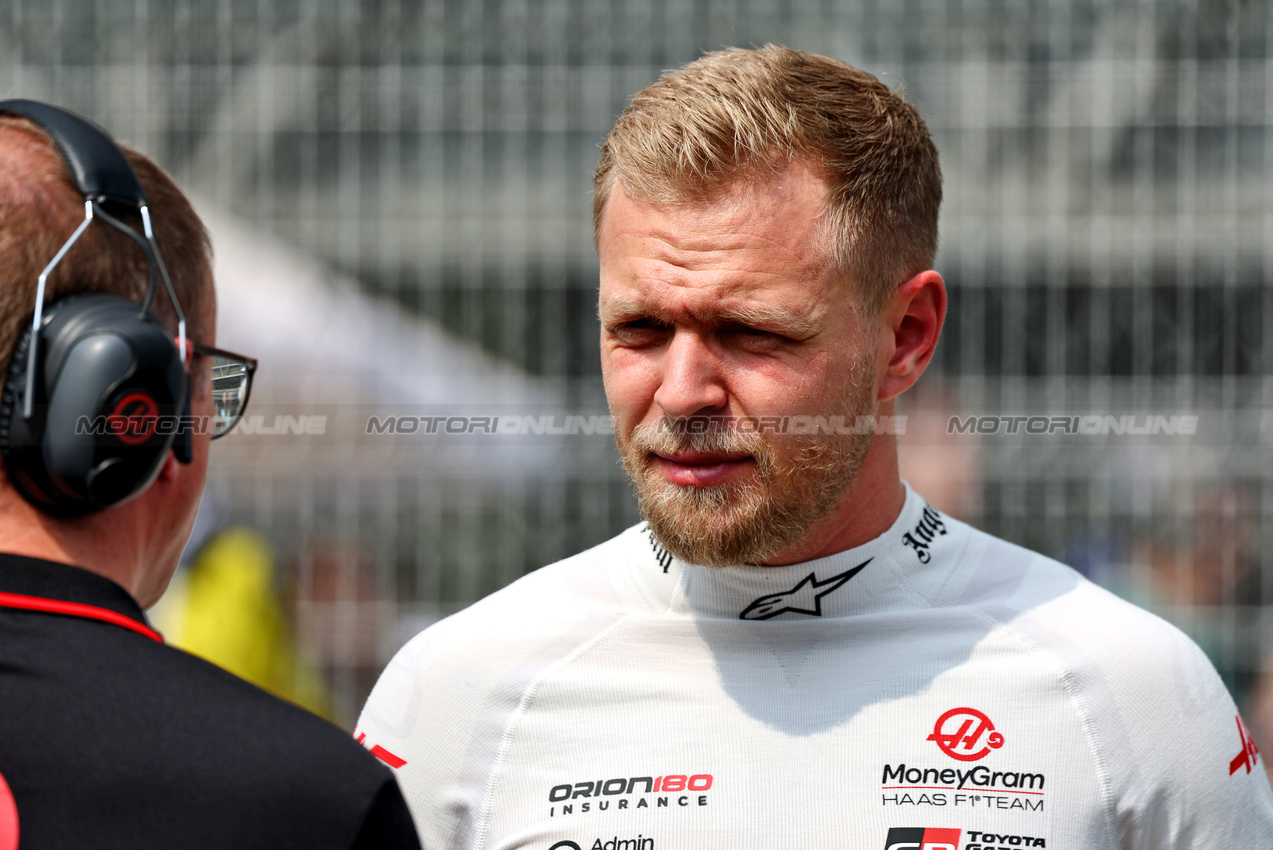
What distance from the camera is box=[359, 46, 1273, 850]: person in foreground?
75.0 inches

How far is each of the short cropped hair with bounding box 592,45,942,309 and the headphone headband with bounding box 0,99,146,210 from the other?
85cm

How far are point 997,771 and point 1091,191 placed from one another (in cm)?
574

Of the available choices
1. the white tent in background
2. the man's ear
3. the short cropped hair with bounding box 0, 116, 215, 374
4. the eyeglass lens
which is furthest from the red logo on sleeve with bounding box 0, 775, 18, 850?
the white tent in background

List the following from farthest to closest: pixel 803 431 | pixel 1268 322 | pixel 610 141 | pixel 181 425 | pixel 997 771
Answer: pixel 1268 322, pixel 610 141, pixel 803 431, pixel 997 771, pixel 181 425

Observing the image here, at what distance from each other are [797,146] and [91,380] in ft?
3.64

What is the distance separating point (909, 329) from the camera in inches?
87.2

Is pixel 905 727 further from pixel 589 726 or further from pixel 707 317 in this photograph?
pixel 707 317

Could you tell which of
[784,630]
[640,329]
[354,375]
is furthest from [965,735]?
[354,375]

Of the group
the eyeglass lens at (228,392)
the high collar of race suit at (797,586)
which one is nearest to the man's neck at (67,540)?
the eyeglass lens at (228,392)

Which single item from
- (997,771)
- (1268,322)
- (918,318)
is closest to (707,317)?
(918,318)

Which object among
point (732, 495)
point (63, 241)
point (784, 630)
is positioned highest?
point (63, 241)

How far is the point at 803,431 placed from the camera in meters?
2.04

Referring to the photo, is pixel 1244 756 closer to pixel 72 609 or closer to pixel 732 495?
pixel 732 495

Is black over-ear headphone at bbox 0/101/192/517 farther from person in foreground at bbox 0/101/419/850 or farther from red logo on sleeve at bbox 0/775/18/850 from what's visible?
red logo on sleeve at bbox 0/775/18/850
